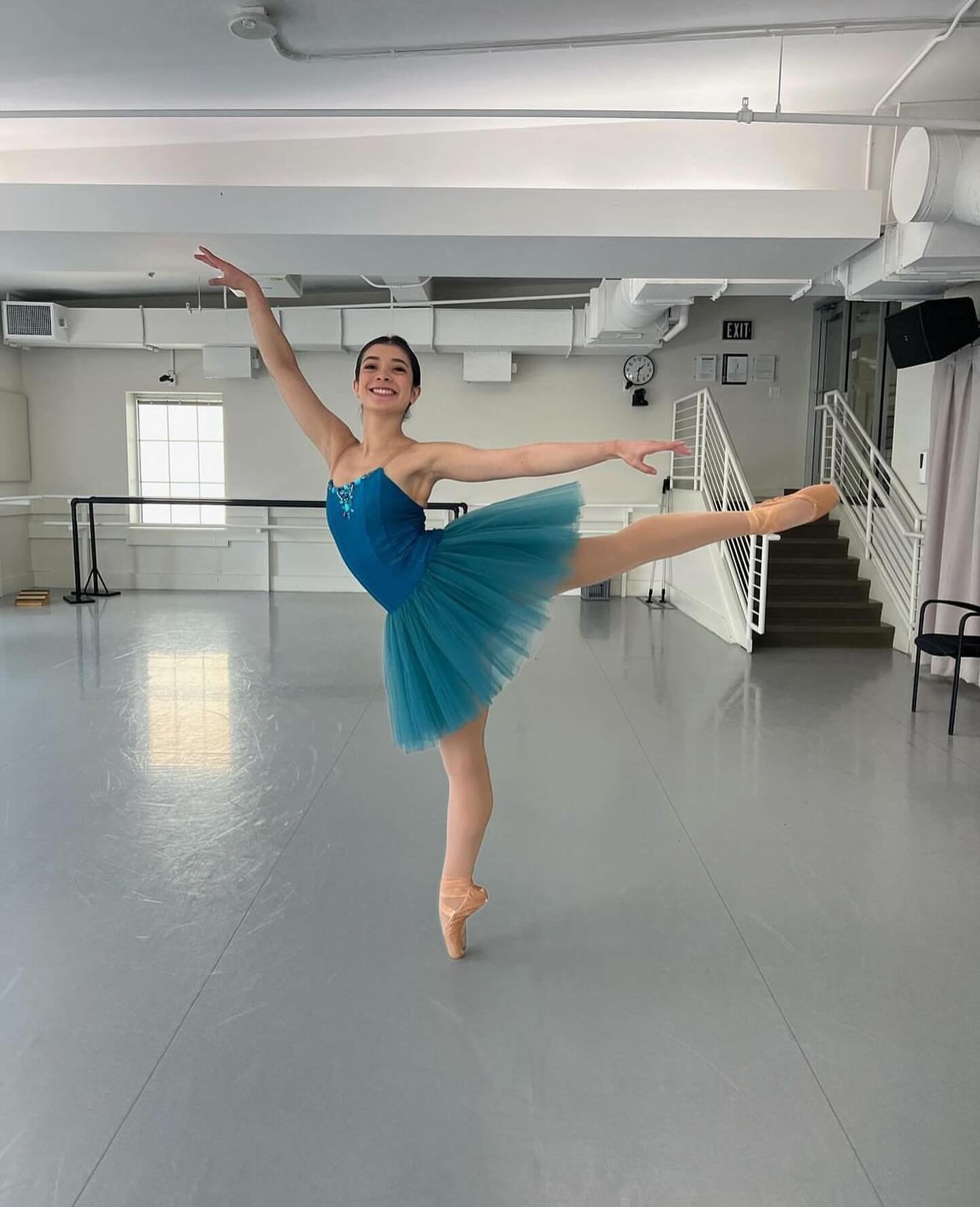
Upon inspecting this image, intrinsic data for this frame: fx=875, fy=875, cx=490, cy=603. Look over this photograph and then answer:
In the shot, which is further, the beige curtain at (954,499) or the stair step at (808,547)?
the stair step at (808,547)

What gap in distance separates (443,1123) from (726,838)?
5.68 feet

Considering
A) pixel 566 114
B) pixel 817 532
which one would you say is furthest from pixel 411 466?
pixel 817 532

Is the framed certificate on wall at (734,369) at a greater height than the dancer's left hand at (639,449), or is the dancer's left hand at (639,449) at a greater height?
the framed certificate on wall at (734,369)

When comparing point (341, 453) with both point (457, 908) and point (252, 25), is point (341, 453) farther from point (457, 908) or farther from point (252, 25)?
point (252, 25)

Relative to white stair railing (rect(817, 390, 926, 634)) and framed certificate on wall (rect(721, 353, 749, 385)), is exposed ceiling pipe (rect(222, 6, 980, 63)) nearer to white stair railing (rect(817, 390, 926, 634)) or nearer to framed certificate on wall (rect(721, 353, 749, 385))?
white stair railing (rect(817, 390, 926, 634))

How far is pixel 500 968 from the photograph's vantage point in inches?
89.1

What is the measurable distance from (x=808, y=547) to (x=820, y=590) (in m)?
0.64

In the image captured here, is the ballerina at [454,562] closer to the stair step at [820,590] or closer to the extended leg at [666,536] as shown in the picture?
the extended leg at [666,536]

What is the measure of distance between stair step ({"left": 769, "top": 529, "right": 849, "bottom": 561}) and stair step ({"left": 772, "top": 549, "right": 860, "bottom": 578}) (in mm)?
160

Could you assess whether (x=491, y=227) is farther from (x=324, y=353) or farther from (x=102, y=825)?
(x=324, y=353)

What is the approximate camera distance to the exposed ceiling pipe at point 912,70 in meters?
3.45

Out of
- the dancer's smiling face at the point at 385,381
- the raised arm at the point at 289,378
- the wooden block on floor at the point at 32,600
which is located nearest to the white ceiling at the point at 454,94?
the raised arm at the point at 289,378

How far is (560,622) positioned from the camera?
8.04 meters

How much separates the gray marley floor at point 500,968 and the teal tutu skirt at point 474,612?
699 mm
